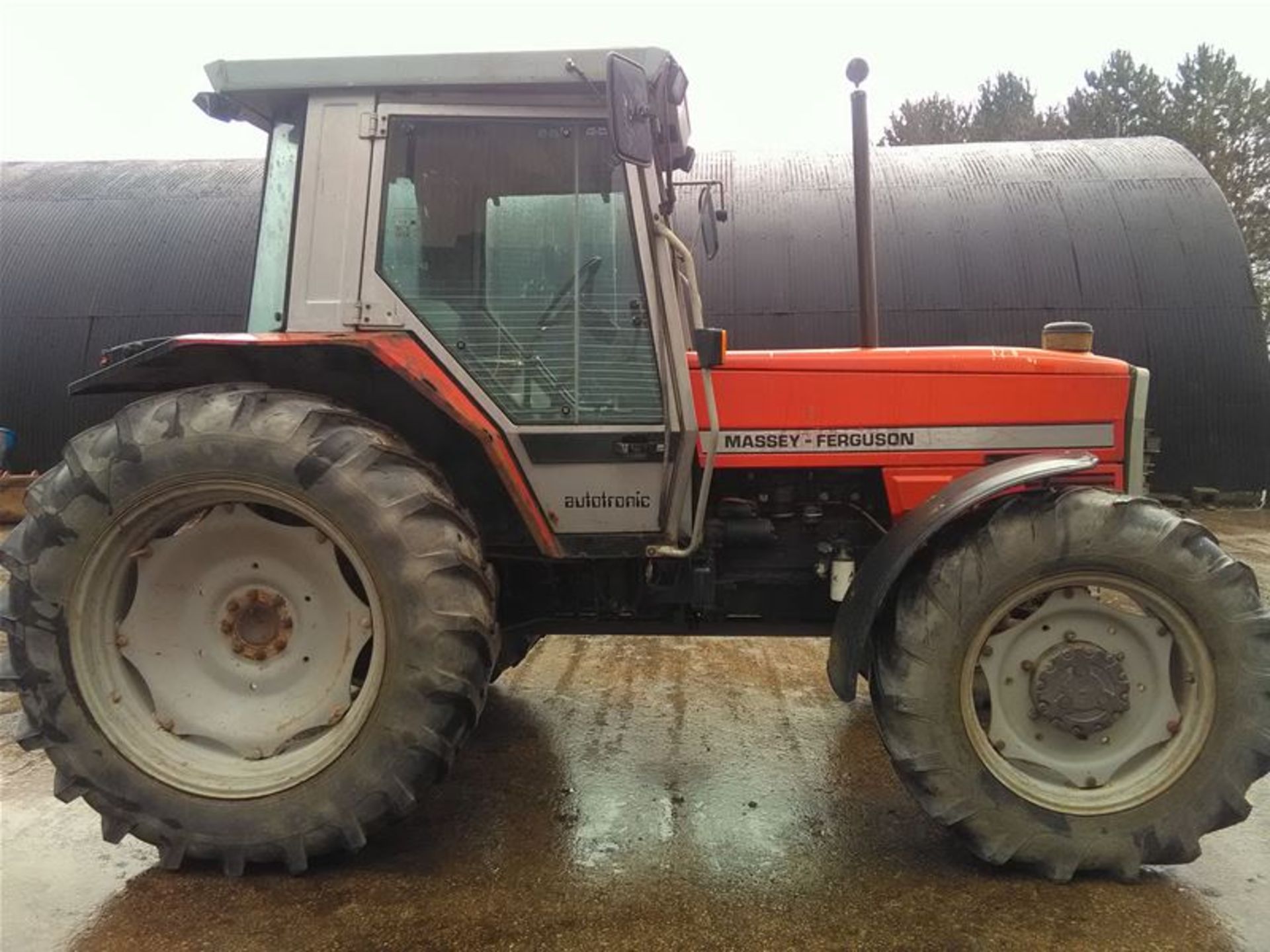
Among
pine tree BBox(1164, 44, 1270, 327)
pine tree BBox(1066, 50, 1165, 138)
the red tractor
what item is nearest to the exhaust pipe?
the red tractor

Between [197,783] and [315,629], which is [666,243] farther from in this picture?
[197,783]

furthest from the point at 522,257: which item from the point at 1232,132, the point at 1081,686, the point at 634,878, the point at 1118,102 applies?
the point at 1118,102

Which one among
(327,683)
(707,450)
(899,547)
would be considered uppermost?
(707,450)

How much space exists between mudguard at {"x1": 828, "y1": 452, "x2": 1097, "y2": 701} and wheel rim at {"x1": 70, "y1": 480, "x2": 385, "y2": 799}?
136 centimetres

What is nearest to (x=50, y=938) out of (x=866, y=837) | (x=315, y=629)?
(x=315, y=629)

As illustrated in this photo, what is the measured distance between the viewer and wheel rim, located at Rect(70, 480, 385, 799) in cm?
249

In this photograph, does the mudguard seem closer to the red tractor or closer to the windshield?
the red tractor

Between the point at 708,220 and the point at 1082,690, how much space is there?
7.49ft

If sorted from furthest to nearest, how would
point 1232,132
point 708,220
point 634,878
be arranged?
point 1232,132
point 708,220
point 634,878

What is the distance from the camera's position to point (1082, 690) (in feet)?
8.24

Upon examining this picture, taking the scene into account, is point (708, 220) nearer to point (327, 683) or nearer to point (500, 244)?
point (500, 244)

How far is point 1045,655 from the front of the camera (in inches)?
101

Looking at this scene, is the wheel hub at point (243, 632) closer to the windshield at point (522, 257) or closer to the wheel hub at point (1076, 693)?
the windshield at point (522, 257)

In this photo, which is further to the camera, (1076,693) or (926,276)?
(926,276)
